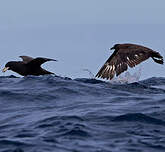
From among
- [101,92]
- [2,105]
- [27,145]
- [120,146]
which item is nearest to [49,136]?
[27,145]

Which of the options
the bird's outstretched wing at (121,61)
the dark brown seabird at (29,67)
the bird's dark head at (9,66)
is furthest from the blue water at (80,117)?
the bird's dark head at (9,66)

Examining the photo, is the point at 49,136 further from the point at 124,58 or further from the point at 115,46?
the point at 115,46

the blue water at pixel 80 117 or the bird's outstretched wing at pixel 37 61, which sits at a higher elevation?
the bird's outstretched wing at pixel 37 61

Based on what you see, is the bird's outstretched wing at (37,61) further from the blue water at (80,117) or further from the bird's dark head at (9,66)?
the blue water at (80,117)

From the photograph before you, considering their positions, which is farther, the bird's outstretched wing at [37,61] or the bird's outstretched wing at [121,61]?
the bird's outstretched wing at [37,61]

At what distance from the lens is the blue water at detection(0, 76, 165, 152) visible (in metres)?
8.62

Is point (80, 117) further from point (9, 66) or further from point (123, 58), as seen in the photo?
point (9, 66)

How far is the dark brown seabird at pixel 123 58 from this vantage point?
51.8ft

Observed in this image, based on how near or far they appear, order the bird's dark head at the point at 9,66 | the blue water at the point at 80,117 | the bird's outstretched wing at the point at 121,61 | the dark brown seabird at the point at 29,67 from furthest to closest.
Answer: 1. the bird's dark head at the point at 9,66
2. the dark brown seabird at the point at 29,67
3. the bird's outstretched wing at the point at 121,61
4. the blue water at the point at 80,117

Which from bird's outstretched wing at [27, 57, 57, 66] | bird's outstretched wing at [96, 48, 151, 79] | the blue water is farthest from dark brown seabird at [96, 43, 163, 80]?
bird's outstretched wing at [27, 57, 57, 66]

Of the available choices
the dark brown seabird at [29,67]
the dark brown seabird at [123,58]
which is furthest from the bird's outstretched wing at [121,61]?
the dark brown seabird at [29,67]

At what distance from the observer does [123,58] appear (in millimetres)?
16016

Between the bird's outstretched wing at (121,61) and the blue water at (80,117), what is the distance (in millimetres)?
513

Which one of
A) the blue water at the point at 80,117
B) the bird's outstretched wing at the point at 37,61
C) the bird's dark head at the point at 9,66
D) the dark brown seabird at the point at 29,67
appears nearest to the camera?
the blue water at the point at 80,117
